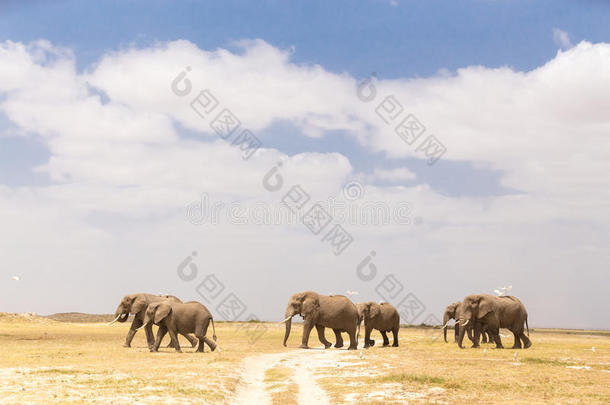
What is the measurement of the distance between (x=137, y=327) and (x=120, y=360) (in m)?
10.8

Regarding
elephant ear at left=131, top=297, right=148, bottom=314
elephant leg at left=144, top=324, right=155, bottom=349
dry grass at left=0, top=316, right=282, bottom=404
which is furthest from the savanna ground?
elephant ear at left=131, top=297, right=148, bottom=314

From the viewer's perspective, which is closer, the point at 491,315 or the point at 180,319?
the point at 180,319

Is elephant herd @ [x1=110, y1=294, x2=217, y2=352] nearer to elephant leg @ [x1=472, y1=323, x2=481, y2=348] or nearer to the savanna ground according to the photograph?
the savanna ground

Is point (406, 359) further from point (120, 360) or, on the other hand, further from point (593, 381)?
point (120, 360)

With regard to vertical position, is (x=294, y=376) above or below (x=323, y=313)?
below

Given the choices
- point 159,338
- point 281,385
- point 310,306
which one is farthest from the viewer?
point 310,306

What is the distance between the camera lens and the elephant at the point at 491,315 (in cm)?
4128

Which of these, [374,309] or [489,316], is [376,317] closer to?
[374,309]

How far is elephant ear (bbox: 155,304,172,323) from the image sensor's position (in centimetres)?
3384

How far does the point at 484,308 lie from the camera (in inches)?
1626

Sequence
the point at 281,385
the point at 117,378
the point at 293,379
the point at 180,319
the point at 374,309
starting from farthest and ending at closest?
the point at 374,309
the point at 180,319
the point at 293,379
the point at 281,385
the point at 117,378

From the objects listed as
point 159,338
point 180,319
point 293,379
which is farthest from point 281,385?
point 159,338

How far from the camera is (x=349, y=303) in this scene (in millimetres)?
41906

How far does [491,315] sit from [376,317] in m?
7.67
